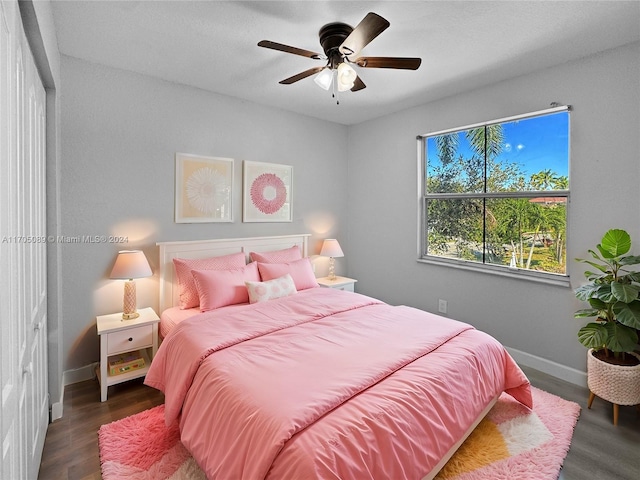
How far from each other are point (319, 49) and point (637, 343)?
2961 millimetres

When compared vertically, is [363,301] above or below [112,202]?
below

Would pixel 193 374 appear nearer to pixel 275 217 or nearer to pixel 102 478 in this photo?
pixel 102 478

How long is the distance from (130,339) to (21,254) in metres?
1.42

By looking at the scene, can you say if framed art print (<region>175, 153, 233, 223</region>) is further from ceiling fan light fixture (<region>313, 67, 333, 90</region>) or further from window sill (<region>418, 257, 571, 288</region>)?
window sill (<region>418, 257, 571, 288</region>)

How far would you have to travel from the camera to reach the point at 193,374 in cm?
189

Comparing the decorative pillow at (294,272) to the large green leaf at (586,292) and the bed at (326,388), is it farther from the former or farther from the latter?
the large green leaf at (586,292)

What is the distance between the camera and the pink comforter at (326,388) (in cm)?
132

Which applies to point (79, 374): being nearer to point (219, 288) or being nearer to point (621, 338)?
point (219, 288)

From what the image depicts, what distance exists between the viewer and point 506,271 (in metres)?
3.22

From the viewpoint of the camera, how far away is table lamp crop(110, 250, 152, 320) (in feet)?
8.73

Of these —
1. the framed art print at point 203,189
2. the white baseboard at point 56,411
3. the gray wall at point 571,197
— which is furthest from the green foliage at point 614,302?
the white baseboard at point 56,411

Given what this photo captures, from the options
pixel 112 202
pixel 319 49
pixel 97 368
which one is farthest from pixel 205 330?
pixel 319 49

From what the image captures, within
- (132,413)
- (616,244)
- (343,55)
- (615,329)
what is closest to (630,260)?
(616,244)

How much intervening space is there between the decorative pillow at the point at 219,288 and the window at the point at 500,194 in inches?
84.8
